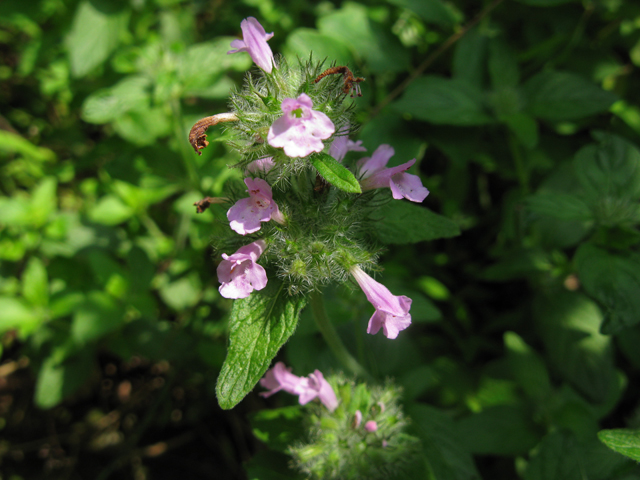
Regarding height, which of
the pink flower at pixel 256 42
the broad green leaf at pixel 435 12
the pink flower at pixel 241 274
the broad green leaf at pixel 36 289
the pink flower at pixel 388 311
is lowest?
the broad green leaf at pixel 36 289

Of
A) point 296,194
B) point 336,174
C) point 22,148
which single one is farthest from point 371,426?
point 22,148

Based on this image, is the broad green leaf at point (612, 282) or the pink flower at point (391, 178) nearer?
the pink flower at point (391, 178)

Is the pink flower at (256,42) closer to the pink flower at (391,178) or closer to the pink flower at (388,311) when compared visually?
the pink flower at (391,178)

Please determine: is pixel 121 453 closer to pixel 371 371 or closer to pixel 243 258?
pixel 371 371

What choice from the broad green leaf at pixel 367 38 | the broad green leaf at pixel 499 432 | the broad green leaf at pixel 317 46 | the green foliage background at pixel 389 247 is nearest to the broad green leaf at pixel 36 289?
the green foliage background at pixel 389 247

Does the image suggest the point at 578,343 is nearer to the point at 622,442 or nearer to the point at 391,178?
the point at 622,442

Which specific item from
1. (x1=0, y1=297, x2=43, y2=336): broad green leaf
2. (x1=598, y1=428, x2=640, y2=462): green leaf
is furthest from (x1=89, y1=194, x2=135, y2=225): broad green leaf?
(x1=598, y1=428, x2=640, y2=462): green leaf

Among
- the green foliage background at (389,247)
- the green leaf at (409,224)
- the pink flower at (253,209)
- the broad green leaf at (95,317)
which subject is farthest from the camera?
the broad green leaf at (95,317)

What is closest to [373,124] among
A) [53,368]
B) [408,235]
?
[408,235]
